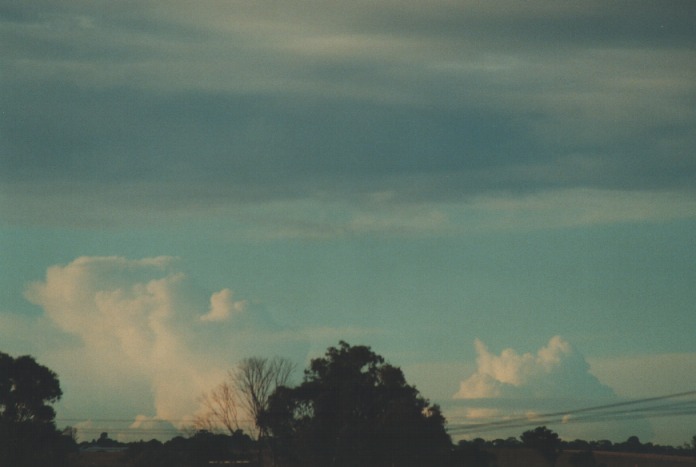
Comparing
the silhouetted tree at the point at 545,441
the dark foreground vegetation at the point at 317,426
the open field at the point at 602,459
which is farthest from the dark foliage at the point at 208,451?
the silhouetted tree at the point at 545,441

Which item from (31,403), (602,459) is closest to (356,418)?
(31,403)

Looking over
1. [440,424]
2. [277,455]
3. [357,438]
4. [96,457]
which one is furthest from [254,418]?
[96,457]

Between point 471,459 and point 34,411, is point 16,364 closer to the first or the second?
point 34,411

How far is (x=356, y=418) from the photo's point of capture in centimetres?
8550

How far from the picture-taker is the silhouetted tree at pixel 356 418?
267 feet

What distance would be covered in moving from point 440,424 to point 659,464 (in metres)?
28.6

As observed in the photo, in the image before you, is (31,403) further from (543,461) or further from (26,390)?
(543,461)

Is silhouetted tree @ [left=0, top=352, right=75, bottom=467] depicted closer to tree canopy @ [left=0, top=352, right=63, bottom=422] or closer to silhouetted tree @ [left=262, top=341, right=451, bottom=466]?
tree canopy @ [left=0, top=352, right=63, bottom=422]

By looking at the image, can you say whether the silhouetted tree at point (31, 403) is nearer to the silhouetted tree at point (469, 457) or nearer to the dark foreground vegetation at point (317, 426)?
the dark foreground vegetation at point (317, 426)

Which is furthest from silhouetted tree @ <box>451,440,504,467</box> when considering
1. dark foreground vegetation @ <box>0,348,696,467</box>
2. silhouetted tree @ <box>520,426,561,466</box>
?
silhouetted tree @ <box>520,426,561,466</box>

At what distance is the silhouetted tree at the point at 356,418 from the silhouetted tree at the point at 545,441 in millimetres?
28712

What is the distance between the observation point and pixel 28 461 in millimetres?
74375

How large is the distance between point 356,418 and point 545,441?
3205 centimetres

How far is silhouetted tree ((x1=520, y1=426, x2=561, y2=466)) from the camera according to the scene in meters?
110
